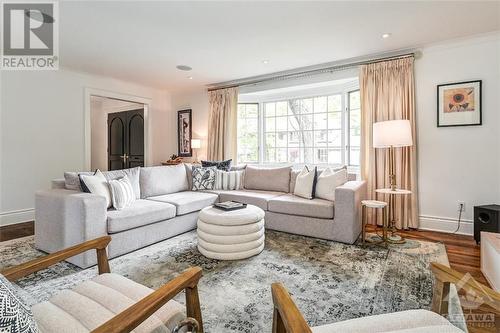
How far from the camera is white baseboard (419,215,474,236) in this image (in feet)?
10.3

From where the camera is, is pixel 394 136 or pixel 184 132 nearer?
pixel 394 136

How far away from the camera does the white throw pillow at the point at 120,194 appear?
2.69 metres

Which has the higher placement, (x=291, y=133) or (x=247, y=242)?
(x=291, y=133)

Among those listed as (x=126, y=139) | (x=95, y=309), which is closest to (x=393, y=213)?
(x=95, y=309)

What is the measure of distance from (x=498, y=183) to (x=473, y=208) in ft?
1.29

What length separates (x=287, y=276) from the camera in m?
2.09

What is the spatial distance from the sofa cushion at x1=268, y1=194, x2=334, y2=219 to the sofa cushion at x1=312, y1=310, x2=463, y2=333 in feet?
6.23

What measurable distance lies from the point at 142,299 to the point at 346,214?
2329mm

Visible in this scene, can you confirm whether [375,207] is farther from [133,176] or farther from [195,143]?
[195,143]

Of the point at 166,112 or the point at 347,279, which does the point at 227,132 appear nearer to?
the point at 166,112

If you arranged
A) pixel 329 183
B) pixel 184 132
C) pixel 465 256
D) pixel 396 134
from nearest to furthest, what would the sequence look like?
pixel 465 256
pixel 396 134
pixel 329 183
pixel 184 132

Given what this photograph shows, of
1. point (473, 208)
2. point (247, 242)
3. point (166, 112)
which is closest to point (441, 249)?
point (473, 208)

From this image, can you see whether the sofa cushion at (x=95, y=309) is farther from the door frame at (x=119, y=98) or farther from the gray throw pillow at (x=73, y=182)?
the door frame at (x=119, y=98)

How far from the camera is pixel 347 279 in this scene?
203 centimetres
